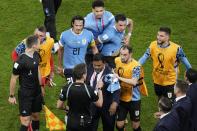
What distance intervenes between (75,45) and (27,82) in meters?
1.50

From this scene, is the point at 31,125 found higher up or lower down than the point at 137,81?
lower down

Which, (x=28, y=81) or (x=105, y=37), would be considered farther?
(x=105, y=37)

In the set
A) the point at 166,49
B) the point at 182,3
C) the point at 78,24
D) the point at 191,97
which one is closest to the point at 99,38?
the point at 78,24

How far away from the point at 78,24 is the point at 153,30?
581 cm

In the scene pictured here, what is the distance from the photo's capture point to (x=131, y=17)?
52.2 ft

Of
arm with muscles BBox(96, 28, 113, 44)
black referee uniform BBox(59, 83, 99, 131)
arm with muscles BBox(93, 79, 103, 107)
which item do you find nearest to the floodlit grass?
arm with muscles BBox(96, 28, 113, 44)

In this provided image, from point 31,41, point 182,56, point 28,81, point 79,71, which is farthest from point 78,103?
point 182,56

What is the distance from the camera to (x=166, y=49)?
9.78 metres

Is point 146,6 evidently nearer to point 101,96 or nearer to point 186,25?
point 186,25

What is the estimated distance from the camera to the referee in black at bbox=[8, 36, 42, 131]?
8695 millimetres

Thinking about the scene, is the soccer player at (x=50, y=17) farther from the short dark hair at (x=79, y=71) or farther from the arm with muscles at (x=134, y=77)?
the short dark hair at (x=79, y=71)

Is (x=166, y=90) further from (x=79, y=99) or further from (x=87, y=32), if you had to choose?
(x=79, y=99)

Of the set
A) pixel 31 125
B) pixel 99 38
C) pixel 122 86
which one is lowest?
pixel 31 125

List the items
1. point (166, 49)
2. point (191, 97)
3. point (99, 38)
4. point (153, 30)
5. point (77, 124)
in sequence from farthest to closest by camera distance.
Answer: point (153, 30) < point (99, 38) < point (166, 49) < point (77, 124) < point (191, 97)
